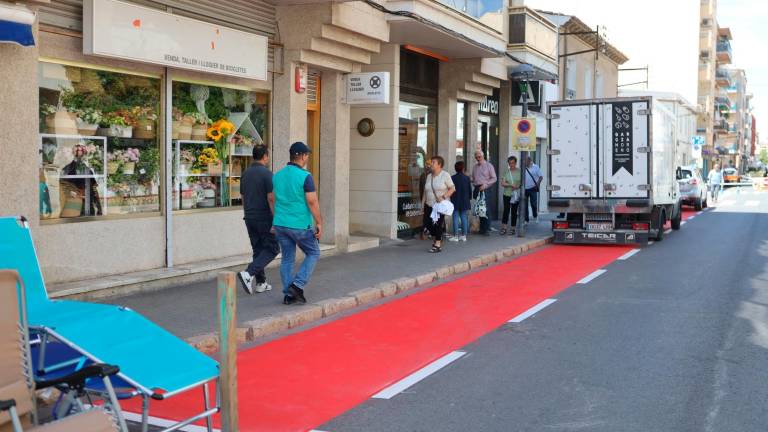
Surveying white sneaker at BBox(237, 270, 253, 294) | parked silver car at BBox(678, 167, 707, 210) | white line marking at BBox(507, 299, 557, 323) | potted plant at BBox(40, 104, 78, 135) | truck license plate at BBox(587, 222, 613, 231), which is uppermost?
potted plant at BBox(40, 104, 78, 135)

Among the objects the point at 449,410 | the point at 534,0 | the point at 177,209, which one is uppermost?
the point at 534,0

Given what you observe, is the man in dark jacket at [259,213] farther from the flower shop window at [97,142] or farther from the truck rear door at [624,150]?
the truck rear door at [624,150]

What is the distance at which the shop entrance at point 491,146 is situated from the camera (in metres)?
24.0

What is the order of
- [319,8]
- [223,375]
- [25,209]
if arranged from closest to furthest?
1. [223,375]
2. [25,209]
3. [319,8]

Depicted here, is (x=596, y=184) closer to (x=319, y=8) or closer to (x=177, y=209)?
(x=319, y=8)

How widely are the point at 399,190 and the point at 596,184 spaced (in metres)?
4.42

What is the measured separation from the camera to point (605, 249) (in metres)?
17.8

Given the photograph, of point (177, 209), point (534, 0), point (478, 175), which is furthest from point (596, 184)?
point (534, 0)

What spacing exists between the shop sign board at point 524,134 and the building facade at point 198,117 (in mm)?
1914

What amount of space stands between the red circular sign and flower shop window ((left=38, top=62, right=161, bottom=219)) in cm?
1004

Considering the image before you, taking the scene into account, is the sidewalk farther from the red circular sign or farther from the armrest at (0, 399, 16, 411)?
the armrest at (0, 399, 16, 411)

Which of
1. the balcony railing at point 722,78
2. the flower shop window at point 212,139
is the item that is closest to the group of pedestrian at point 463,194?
the flower shop window at point 212,139

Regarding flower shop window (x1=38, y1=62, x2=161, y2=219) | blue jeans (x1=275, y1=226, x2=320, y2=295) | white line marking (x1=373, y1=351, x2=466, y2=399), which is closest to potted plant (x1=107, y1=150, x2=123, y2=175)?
flower shop window (x1=38, y1=62, x2=161, y2=219)

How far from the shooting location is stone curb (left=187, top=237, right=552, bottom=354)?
8.00 metres
